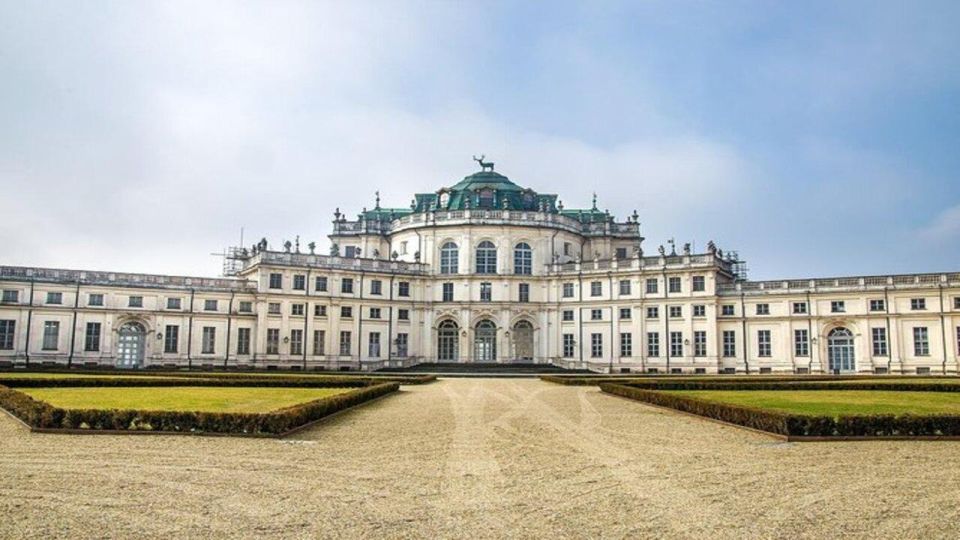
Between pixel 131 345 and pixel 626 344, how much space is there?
4154cm

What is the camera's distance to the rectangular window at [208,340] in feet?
209

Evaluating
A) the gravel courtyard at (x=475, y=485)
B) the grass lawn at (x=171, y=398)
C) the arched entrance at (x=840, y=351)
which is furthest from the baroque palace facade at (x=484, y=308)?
the gravel courtyard at (x=475, y=485)

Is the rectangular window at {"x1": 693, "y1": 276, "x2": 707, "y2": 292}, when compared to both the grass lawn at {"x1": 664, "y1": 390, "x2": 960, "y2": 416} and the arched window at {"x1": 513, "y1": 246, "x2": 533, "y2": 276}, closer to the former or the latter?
the arched window at {"x1": 513, "y1": 246, "x2": 533, "y2": 276}

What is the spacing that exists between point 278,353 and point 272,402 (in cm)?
3999

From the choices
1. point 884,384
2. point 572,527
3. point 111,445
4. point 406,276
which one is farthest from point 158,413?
point 406,276

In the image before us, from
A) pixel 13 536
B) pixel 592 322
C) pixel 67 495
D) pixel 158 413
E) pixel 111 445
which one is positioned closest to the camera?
A: pixel 13 536

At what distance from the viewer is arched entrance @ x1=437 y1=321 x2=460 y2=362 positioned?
73062 mm

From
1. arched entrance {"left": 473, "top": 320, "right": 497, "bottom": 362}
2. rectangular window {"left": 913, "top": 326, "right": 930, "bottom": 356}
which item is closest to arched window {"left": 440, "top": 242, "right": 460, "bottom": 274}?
arched entrance {"left": 473, "top": 320, "right": 497, "bottom": 362}

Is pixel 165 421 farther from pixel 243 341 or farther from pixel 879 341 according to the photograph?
pixel 879 341

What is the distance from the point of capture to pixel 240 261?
88.4m

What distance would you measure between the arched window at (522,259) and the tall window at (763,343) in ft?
70.9

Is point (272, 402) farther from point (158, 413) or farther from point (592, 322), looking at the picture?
point (592, 322)

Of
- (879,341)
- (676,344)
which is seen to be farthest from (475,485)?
(676,344)

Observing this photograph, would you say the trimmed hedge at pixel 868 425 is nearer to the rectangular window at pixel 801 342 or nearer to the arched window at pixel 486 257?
the rectangular window at pixel 801 342
